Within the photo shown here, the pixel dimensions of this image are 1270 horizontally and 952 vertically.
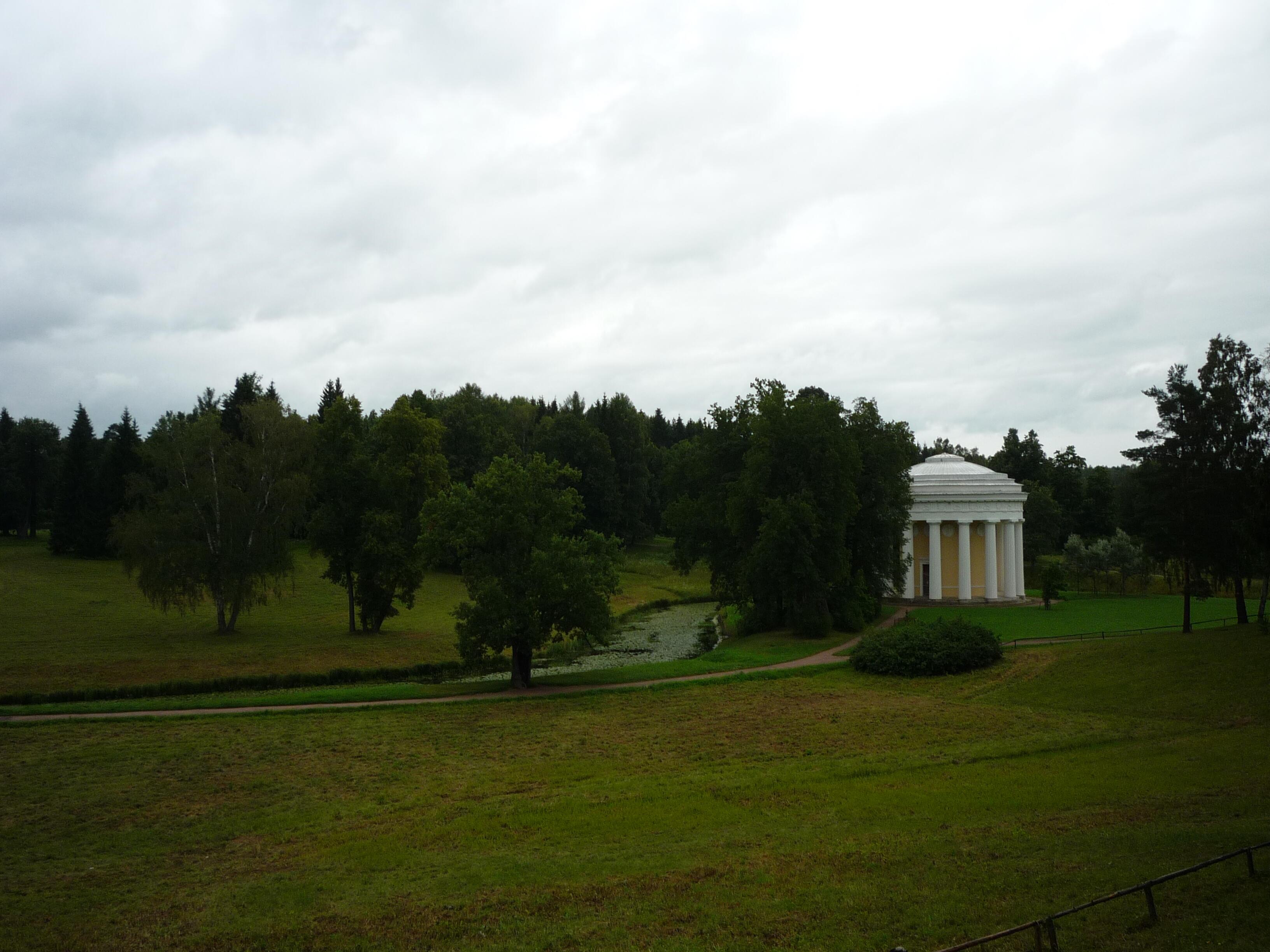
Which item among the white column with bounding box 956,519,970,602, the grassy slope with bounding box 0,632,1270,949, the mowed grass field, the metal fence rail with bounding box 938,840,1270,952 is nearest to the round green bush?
the grassy slope with bounding box 0,632,1270,949

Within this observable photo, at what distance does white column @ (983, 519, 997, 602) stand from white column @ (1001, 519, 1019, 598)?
3.70 ft

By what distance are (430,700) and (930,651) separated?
22.5 m

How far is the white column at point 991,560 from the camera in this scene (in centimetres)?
6619

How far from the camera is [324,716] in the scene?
3291 cm

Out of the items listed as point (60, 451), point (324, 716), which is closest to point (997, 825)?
point (324, 716)

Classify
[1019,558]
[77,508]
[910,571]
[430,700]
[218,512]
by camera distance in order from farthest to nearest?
[77,508] < [910,571] < [1019,558] < [218,512] < [430,700]


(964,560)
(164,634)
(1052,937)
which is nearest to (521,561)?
(164,634)

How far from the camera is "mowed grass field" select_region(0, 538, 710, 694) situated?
41.7 meters

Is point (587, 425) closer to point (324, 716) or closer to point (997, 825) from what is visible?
point (324, 716)

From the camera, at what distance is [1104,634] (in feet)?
146

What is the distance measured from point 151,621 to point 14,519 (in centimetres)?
5764

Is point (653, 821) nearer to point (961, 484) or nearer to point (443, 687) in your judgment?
point (443, 687)

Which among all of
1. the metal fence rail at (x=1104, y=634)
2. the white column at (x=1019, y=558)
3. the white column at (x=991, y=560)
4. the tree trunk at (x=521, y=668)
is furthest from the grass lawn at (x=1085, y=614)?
the tree trunk at (x=521, y=668)

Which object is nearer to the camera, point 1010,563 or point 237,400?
point 1010,563
